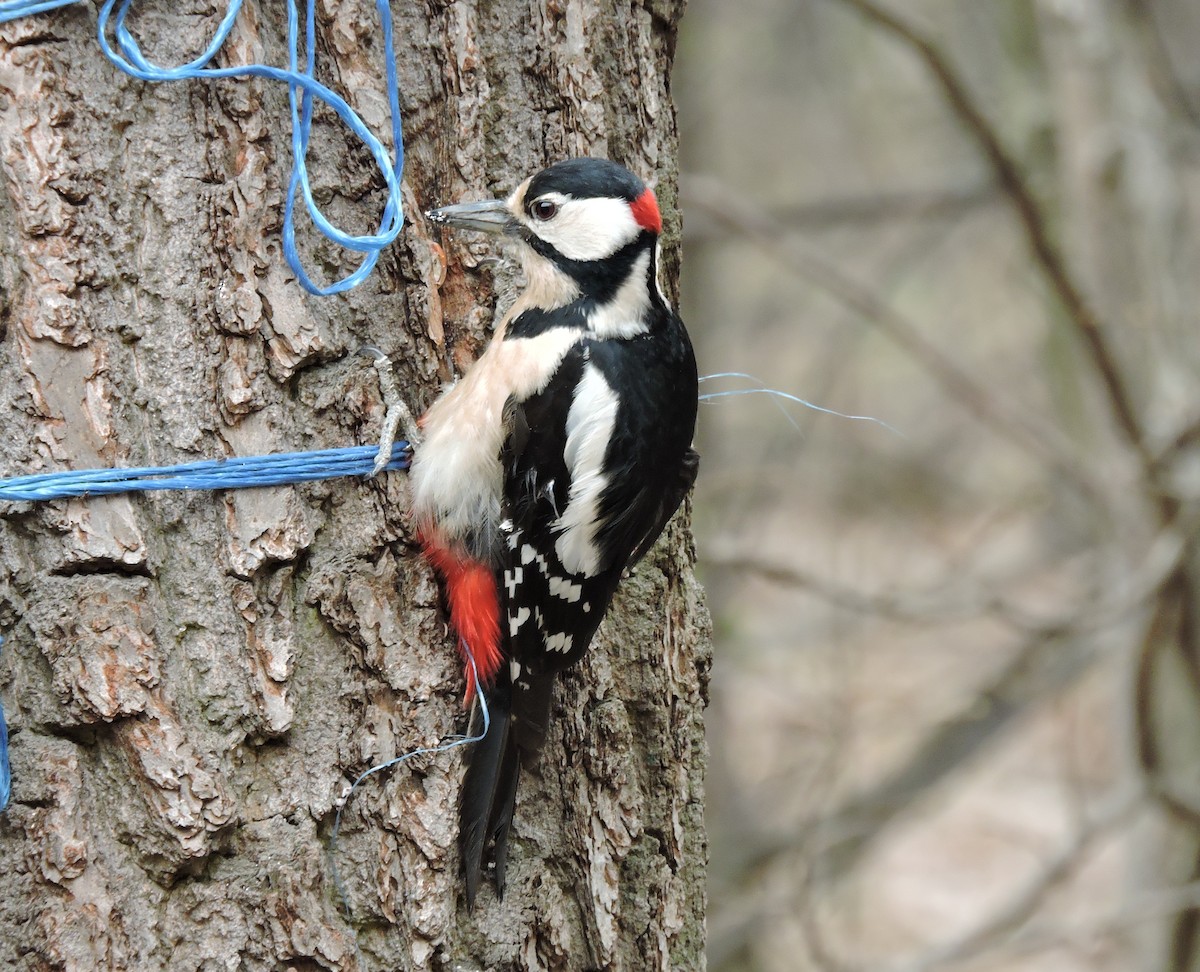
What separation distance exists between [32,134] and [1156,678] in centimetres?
313

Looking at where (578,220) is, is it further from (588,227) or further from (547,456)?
(547,456)

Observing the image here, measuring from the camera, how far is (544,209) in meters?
1.87

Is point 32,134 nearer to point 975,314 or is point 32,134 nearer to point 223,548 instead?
point 223,548

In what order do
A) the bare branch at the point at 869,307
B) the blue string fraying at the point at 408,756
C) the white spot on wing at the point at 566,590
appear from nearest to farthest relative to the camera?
the blue string fraying at the point at 408,756 < the white spot on wing at the point at 566,590 < the bare branch at the point at 869,307

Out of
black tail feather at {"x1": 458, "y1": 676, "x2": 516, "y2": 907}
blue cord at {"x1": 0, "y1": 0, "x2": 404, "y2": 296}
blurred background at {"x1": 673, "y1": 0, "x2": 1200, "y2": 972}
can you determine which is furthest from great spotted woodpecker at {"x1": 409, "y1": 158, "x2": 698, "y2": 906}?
blurred background at {"x1": 673, "y1": 0, "x2": 1200, "y2": 972}

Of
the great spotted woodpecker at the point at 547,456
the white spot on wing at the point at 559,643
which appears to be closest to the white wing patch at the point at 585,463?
the great spotted woodpecker at the point at 547,456

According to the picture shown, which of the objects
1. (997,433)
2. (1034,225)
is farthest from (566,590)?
(997,433)

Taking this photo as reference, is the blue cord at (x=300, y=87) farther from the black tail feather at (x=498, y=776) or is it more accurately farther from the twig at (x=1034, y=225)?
the twig at (x=1034, y=225)

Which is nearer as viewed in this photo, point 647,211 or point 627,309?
point 647,211

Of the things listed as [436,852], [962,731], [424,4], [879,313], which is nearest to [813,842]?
[962,731]

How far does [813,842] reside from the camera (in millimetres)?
3416

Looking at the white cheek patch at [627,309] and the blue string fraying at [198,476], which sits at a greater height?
the white cheek patch at [627,309]

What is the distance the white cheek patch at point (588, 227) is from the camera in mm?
1857

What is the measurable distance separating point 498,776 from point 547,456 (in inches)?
19.1
